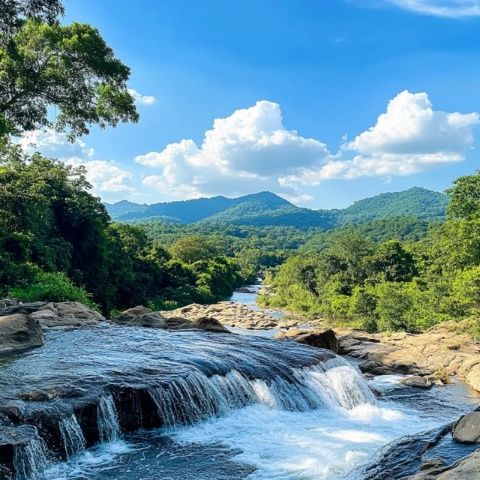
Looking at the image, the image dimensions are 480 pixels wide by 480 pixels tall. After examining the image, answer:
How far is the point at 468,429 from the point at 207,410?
6.26m

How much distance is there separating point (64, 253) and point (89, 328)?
17227mm

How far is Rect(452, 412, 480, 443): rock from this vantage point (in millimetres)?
7766

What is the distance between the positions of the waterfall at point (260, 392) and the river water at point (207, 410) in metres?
0.03

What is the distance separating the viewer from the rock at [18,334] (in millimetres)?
14914

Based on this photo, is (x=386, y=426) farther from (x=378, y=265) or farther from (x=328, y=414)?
(x=378, y=265)

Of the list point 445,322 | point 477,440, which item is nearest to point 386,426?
point 477,440

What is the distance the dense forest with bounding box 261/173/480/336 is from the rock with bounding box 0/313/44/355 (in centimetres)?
2420

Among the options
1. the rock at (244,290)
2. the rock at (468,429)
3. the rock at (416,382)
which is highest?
the rock at (468,429)

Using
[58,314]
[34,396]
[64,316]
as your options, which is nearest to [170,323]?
[64,316]

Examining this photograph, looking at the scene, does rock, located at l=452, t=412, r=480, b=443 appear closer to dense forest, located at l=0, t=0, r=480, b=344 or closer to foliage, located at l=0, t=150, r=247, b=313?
dense forest, located at l=0, t=0, r=480, b=344

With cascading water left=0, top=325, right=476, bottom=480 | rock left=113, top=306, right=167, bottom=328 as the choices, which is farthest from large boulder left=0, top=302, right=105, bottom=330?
cascading water left=0, top=325, right=476, bottom=480

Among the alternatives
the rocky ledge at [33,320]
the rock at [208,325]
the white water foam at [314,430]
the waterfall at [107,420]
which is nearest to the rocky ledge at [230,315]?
the rock at [208,325]

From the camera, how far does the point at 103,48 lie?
69.4ft

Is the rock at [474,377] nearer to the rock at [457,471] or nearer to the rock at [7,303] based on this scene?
the rock at [457,471]
